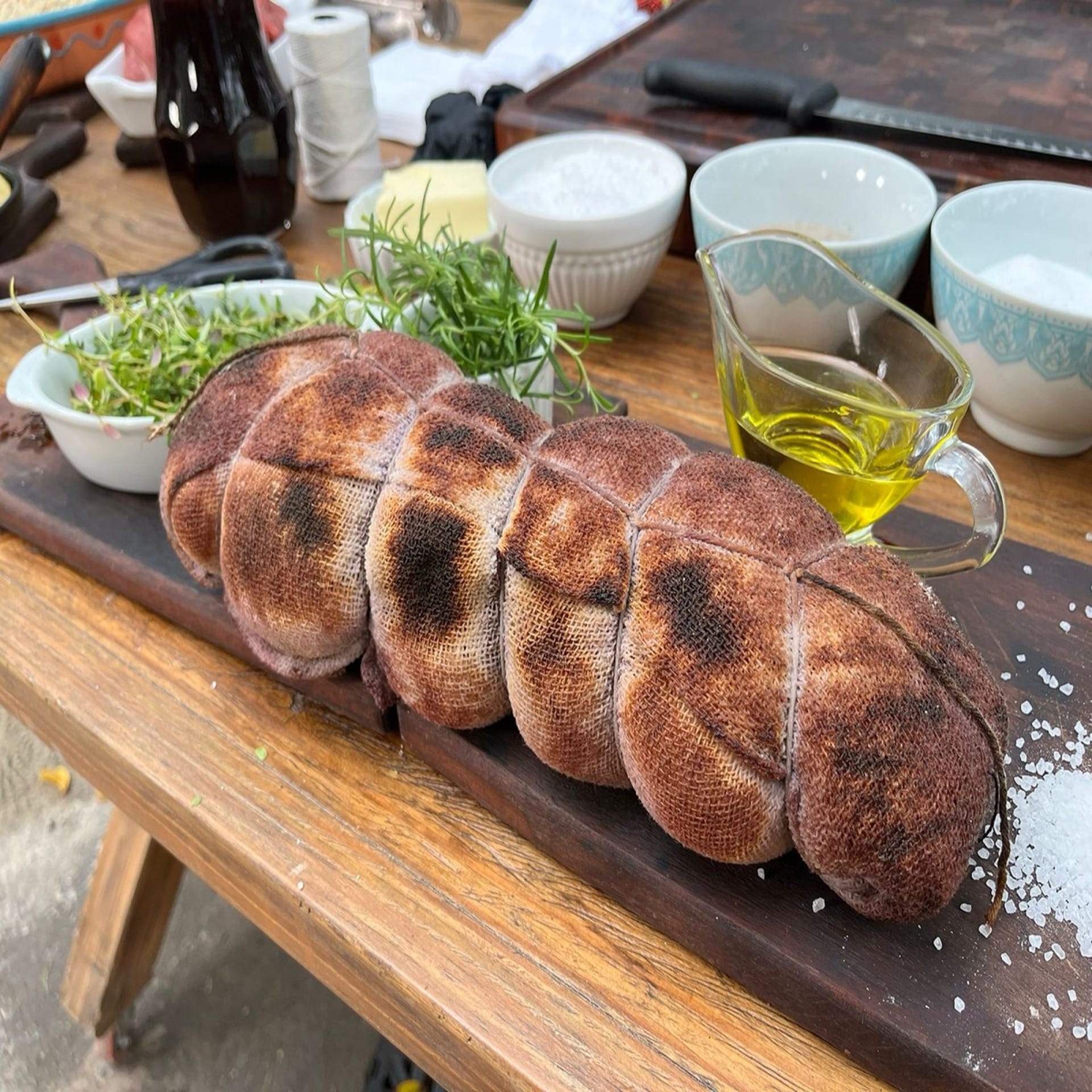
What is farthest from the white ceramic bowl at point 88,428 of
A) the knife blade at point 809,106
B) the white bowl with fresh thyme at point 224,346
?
the knife blade at point 809,106

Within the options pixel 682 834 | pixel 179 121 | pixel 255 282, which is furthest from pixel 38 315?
pixel 682 834

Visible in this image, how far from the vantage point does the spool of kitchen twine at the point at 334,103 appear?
1149 millimetres

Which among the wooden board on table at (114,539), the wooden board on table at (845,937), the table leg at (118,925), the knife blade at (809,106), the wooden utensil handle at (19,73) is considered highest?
the wooden utensil handle at (19,73)

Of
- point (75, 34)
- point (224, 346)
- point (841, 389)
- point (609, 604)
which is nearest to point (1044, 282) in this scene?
point (841, 389)

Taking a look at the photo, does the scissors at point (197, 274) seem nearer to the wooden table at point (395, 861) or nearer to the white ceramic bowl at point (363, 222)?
the white ceramic bowl at point (363, 222)

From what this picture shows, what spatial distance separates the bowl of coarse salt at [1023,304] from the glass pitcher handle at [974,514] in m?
0.22

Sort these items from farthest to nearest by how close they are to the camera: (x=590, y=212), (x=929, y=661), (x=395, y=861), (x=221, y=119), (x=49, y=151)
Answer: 1. (x=49, y=151)
2. (x=221, y=119)
3. (x=590, y=212)
4. (x=395, y=861)
5. (x=929, y=661)

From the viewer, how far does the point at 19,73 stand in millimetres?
1103

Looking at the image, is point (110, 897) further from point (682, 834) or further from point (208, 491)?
point (682, 834)

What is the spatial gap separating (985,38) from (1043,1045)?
1188 millimetres

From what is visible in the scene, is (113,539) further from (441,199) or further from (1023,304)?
(1023,304)

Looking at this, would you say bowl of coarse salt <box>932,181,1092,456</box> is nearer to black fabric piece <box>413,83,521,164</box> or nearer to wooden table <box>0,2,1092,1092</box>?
wooden table <box>0,2,1092,1092</box>

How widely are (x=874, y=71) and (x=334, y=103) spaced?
2.19ft

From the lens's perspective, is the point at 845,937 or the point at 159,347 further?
the point at 159,347
